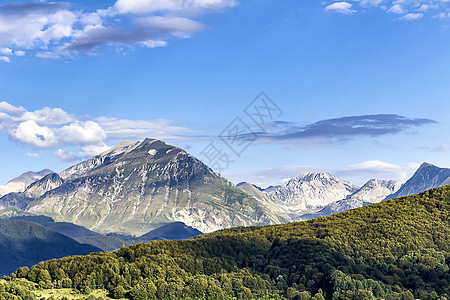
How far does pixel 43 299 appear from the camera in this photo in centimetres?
19862

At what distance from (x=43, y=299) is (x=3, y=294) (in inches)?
546

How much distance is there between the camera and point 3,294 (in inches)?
7559
